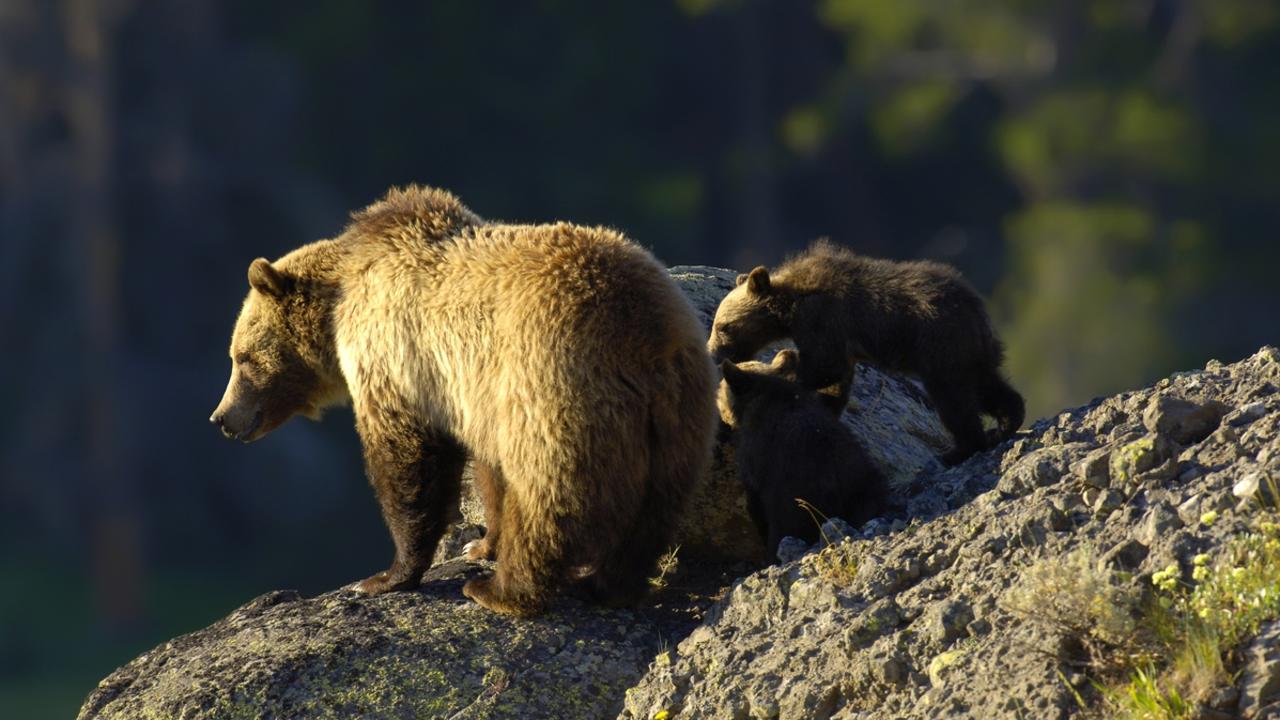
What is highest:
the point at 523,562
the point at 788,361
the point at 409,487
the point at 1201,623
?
the point at 788,361

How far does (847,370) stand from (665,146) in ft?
66.1

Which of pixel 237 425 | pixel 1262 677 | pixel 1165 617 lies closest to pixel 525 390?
pixel 237 425

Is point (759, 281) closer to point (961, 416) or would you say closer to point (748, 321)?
point (748, 321)

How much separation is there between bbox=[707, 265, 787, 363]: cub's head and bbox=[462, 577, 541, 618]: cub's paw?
1.35 metres

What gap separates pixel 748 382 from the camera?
268 inches

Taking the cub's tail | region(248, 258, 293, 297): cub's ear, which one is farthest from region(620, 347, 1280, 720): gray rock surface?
region(248, 258, 293, 297): cub's ear

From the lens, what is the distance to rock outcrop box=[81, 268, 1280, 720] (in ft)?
16.2

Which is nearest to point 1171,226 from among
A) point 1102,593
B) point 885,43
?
point 885,43

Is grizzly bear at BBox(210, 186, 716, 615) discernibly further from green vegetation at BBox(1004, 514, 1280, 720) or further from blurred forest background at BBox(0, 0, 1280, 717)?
blurred forest background at BBox(0, 0, 1280, 717)

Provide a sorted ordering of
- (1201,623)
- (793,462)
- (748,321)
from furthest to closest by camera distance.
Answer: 1. (748,321)
2. (793,462)
3. (1201,623)

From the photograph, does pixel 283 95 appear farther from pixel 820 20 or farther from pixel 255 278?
pixel 255 278

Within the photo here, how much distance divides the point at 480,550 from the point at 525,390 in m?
1.16

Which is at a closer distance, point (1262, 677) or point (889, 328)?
point (1262, 677)

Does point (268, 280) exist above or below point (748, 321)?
below
